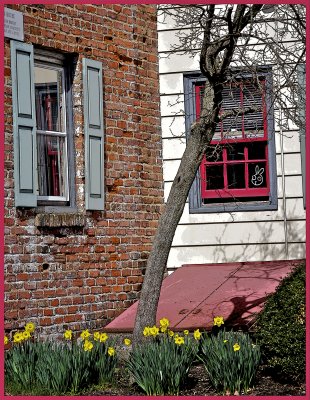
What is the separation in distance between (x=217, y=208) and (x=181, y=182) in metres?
3.10

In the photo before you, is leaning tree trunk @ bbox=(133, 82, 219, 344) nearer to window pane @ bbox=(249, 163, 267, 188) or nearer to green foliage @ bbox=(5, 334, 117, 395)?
green foliage @ bbox=(5, 334, 117, 395)

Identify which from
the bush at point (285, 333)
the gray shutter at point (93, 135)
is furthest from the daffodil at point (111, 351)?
the gray shutter at point (93, 135)

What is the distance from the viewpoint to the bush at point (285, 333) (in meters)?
8.40

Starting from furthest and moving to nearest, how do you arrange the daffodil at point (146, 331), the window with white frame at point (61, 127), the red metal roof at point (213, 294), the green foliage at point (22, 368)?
1. the window with white frame at point (61, 127)
2. the red metal roof at point (213, 294)
3. the daffodil at point (146, 331)
4. the green foliage at point (22, 368)

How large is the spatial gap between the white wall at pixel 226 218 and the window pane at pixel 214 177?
43 cm

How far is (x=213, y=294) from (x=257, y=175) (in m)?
2.00

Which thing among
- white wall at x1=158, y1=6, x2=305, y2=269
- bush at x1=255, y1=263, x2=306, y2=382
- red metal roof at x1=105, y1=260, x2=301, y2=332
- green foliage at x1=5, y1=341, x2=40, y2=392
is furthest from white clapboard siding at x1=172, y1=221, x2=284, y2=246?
green foliage at x1=5, y1=341, x2=40, y2=392

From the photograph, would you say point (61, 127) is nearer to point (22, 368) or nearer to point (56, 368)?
point (22, 368)

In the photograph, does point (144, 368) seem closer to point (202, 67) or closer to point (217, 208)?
point (202, 67)

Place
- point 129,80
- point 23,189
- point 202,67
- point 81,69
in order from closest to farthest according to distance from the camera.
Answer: point 202,67 < point 23,189 < point 81,69 < point 129,80

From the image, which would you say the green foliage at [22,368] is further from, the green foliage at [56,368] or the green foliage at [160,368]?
the green foliage at [160,368]

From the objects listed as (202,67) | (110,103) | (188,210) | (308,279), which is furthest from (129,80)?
(308,279)

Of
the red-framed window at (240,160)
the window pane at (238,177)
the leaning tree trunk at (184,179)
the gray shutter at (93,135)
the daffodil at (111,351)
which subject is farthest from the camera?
the window pane at (238,177)

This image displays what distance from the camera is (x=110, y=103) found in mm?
11484
